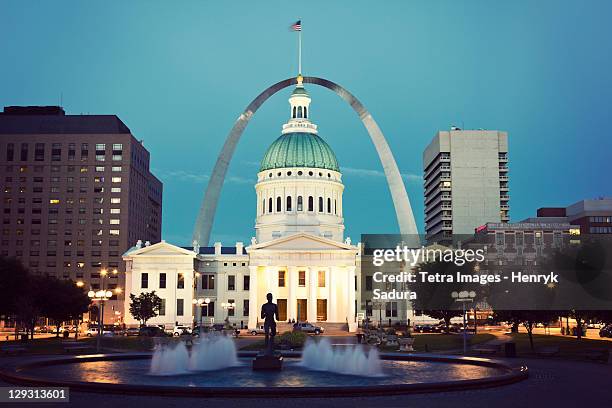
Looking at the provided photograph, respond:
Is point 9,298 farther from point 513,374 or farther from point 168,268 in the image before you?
point 513,374

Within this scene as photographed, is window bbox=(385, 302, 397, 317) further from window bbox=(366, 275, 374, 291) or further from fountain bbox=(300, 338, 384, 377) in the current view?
fountain bbox=(300, 338, 384, 377)

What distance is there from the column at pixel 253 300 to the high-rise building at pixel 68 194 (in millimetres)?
56470

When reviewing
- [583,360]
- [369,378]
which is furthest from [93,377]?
[583,360]

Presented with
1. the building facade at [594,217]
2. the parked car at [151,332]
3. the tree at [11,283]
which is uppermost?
the building facade at [594,217]

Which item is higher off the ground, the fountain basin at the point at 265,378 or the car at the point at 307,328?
the fountain basin at the point at 265,378

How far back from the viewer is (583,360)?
143ft

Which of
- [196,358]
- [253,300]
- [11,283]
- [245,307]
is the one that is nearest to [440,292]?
[253,300]

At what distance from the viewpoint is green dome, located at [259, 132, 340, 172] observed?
139 meters

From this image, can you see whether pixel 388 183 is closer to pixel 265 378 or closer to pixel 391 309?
pixel 391 309

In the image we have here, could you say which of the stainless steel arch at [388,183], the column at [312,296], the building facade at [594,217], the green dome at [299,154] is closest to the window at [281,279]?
the column at [312,296]

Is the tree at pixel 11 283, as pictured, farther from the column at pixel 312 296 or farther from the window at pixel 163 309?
the column at pixel 312 296

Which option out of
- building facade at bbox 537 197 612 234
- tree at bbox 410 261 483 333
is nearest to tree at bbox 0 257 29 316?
tree at bbox 410 261 483 333

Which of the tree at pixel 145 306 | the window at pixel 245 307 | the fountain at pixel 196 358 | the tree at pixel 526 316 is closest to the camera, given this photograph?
the fountain at pixel 196 358

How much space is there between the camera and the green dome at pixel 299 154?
13900 centimetres
